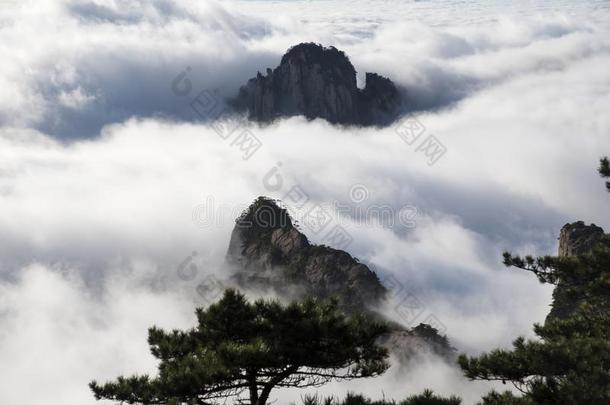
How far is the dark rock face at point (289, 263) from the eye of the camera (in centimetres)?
8838

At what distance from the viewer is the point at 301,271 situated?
93500 millimetres

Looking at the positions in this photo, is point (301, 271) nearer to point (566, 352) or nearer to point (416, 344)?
point (416, 344)

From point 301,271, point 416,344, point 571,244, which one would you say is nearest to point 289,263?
point 301,271

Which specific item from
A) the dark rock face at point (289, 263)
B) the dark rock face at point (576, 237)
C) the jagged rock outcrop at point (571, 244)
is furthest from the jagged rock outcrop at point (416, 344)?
the dark rock face at point (576, 237)

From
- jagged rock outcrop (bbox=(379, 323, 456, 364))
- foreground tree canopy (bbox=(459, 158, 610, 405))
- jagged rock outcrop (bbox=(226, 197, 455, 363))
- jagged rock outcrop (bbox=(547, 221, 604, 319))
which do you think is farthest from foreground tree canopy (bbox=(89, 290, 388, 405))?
jagged rock outcrop (bbox=(226, 197, 455, 363))

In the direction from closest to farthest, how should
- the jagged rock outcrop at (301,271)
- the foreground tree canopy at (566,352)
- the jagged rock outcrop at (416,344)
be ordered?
the foreground tree canopy at (566,352) → the jagged rock outcrop at (416,344) → the jagged rock outcrop at (301,271)

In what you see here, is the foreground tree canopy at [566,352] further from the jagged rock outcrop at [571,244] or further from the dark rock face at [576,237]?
the dark rock face at [576,237]

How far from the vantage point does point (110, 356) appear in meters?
186

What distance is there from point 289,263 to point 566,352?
77.0 m

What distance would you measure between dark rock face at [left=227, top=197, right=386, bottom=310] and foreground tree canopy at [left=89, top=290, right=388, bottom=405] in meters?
62.0

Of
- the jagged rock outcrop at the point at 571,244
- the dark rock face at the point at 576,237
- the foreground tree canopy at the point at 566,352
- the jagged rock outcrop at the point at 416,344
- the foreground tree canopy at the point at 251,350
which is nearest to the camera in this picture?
the foreground tree canopy at the point at 251,350

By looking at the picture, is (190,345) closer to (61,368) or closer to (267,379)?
(267,379)

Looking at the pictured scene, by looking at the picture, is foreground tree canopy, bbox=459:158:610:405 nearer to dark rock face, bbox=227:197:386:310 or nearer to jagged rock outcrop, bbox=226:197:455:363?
jagged rock outcrop, bbox=226:197:455:363

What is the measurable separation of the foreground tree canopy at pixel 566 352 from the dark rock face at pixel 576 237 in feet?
135
